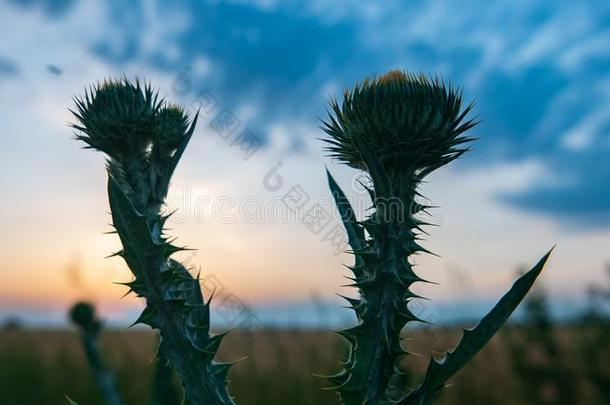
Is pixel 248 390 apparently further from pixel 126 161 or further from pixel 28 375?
pixel 126 161

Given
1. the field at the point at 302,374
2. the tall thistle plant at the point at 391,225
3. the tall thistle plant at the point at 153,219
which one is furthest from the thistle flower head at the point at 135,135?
the field at the point at 302,374

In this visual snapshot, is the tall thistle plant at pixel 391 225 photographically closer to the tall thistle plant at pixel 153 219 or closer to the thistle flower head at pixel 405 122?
the thistle flower head at pixel 405 122

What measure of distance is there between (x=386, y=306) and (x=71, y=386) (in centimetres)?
1076

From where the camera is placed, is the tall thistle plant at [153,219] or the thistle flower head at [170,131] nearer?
the tall thistle plant at [153,219]

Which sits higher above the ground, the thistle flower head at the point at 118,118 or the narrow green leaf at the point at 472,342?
the thistle flower head at the point at 118,118

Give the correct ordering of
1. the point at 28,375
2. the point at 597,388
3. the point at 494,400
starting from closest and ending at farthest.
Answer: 1. the point at 597,388
2. the point at 494,400
3. the point at 28,375

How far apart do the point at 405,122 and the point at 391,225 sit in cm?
40

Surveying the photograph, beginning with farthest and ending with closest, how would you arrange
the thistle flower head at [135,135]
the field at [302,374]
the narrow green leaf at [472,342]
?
the field at [302,374]
the thistle flower head at [135,135]
the narrow green leaf at [472,342]

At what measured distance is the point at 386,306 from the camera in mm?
2211

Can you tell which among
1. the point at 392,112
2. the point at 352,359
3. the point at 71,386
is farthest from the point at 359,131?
the point at 71,386

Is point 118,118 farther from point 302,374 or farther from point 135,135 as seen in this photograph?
point 302,374

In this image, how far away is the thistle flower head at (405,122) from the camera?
2.42 m

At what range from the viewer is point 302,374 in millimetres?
10352

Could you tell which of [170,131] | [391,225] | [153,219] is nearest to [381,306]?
[391,225]
